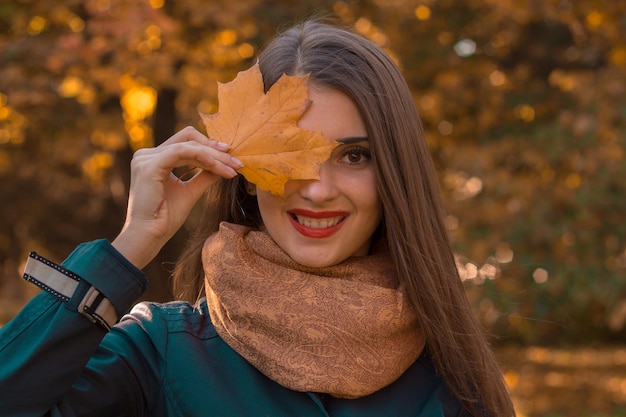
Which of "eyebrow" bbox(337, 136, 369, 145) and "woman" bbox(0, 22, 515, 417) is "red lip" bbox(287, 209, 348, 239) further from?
"eyebrow" bbox(337, 136, 369, 145)

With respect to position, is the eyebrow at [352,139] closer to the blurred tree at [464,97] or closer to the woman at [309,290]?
the woman at [309,290]

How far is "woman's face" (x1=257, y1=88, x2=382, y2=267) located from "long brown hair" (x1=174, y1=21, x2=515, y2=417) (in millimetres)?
36

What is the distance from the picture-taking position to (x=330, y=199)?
2.10 metres

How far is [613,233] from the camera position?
22.6ft

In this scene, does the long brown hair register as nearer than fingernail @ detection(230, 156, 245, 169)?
No

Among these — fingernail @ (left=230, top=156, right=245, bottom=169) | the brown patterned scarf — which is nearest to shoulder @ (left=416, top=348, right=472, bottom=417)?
the brown patterned scarf

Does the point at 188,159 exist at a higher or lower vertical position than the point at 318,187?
higher

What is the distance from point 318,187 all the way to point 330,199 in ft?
0.16

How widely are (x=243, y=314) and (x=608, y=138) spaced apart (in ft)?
17.2

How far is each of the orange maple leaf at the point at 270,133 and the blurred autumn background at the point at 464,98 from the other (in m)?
3.86

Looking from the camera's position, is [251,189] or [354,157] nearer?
[354,157]

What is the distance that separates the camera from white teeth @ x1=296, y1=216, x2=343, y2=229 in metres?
2.12

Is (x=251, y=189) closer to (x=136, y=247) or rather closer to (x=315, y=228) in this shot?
(x=315, y=228)

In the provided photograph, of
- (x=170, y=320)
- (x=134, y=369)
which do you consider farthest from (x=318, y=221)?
(x=134, y=369)
